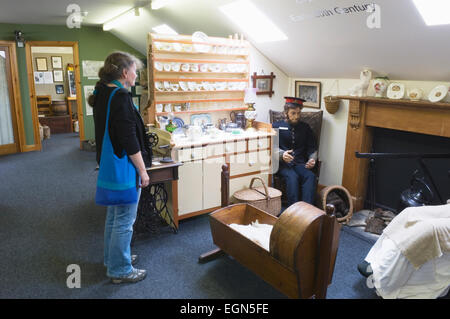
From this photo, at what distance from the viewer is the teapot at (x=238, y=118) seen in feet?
13.2

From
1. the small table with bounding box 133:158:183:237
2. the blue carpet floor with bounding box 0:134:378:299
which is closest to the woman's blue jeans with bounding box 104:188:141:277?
the blue carpet floor with bounding box 0:134:378:299

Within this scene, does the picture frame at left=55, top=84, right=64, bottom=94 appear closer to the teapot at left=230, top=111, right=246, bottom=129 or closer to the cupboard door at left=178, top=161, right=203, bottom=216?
the teapot at left=230, top=111, right=246, bottom=129

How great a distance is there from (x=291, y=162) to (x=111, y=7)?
3.16 m

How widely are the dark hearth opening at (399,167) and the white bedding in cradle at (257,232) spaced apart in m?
1.46

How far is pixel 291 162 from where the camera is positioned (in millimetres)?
3811

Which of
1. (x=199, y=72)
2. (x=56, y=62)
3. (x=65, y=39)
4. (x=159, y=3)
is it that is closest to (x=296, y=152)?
(x=199, y=72)

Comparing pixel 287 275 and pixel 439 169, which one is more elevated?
pixel 439 169

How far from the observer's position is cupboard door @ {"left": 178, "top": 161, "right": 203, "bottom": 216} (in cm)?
329

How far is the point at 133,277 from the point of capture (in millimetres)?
2482

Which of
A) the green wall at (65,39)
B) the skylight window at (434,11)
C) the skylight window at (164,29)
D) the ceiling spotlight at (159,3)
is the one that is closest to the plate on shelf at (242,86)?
the ceiling spotlight at (159,3)

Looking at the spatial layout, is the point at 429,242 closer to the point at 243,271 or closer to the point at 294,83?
the point at 243,271

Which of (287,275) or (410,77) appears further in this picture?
(410,77)
